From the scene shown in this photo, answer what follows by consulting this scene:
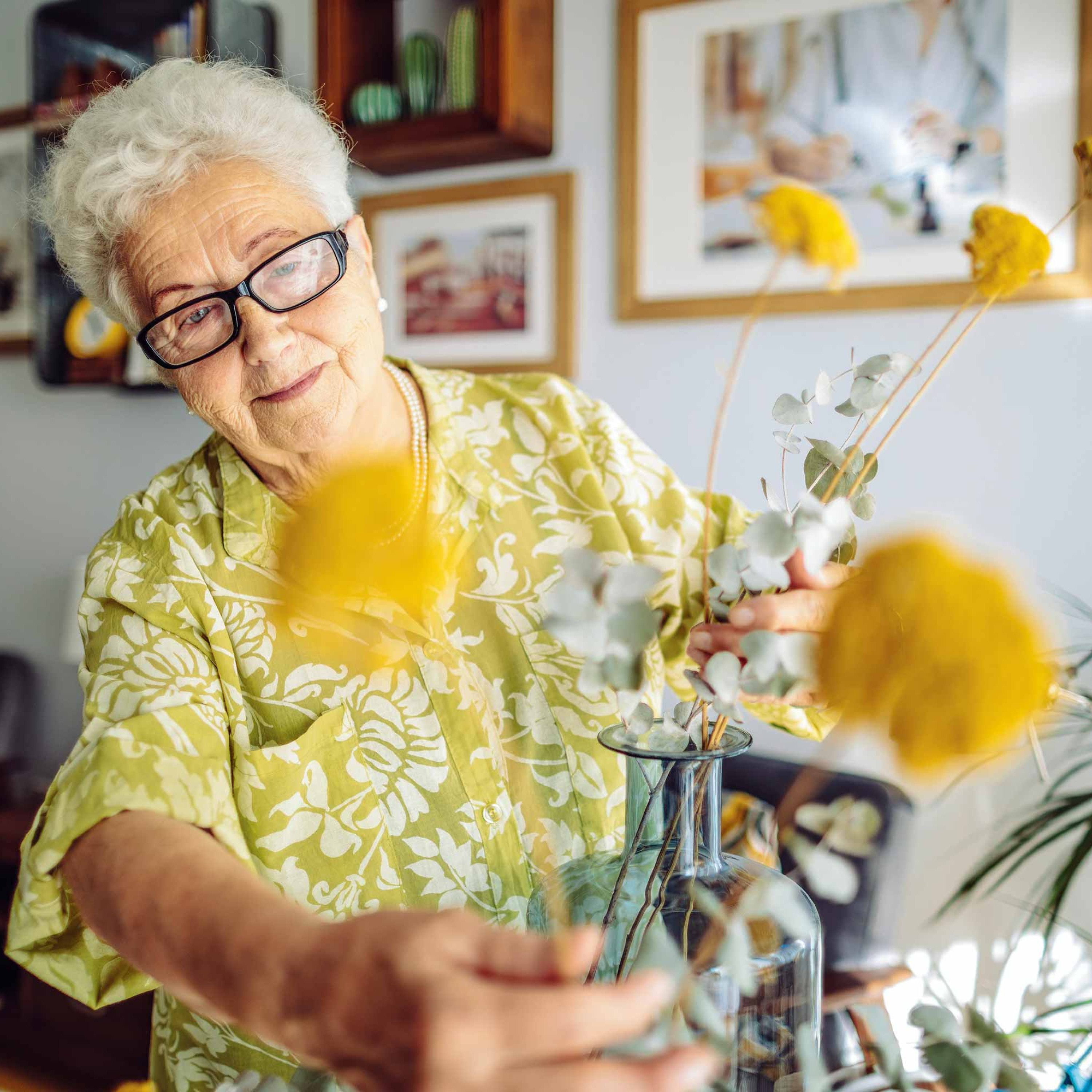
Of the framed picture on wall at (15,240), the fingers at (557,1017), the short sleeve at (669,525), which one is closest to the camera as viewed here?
the fingers at (557,1017)

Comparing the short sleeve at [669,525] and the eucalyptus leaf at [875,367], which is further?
the short sleeve at [669,525]

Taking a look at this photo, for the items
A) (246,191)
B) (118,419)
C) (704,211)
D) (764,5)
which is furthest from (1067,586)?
(118,419)

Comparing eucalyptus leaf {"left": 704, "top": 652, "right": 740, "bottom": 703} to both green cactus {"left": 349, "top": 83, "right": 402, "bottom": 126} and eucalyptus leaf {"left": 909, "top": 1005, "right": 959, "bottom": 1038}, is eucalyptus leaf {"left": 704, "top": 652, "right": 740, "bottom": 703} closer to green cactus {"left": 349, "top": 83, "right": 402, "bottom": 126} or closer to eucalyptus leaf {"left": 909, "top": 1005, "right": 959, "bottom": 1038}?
eucalyptus leaf {"left": 909, "top": 1005, "right": 959, "bottom": 1038}

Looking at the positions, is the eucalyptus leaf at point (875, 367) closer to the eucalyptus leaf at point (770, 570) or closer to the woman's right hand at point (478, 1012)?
the eucalyptus leaf at point (770, 570)

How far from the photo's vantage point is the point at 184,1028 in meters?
0.88

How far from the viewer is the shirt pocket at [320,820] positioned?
0.79m

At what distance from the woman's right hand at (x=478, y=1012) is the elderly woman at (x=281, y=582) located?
0.96 ft

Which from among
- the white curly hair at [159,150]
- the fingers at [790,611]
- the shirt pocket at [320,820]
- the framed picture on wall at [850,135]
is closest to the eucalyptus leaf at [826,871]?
the fingers at [790,611]

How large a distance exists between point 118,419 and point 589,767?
8.37ft

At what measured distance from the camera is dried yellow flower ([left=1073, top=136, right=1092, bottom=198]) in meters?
0.44

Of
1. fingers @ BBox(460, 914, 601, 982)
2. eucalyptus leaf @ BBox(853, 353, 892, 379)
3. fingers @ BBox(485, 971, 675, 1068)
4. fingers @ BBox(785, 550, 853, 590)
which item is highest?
eucalyptus leaf @ BBox(853, 353, 892, 379)

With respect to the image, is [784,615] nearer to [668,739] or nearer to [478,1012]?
[668,739]

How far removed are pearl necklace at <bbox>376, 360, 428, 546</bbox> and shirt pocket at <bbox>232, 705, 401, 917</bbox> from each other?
208 millimetres

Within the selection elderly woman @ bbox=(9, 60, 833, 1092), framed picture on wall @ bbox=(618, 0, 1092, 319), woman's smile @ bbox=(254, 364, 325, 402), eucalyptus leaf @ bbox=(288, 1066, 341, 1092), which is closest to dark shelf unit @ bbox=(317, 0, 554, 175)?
framed picture on wall @ bbox=(618, 0, 1092, 319)
